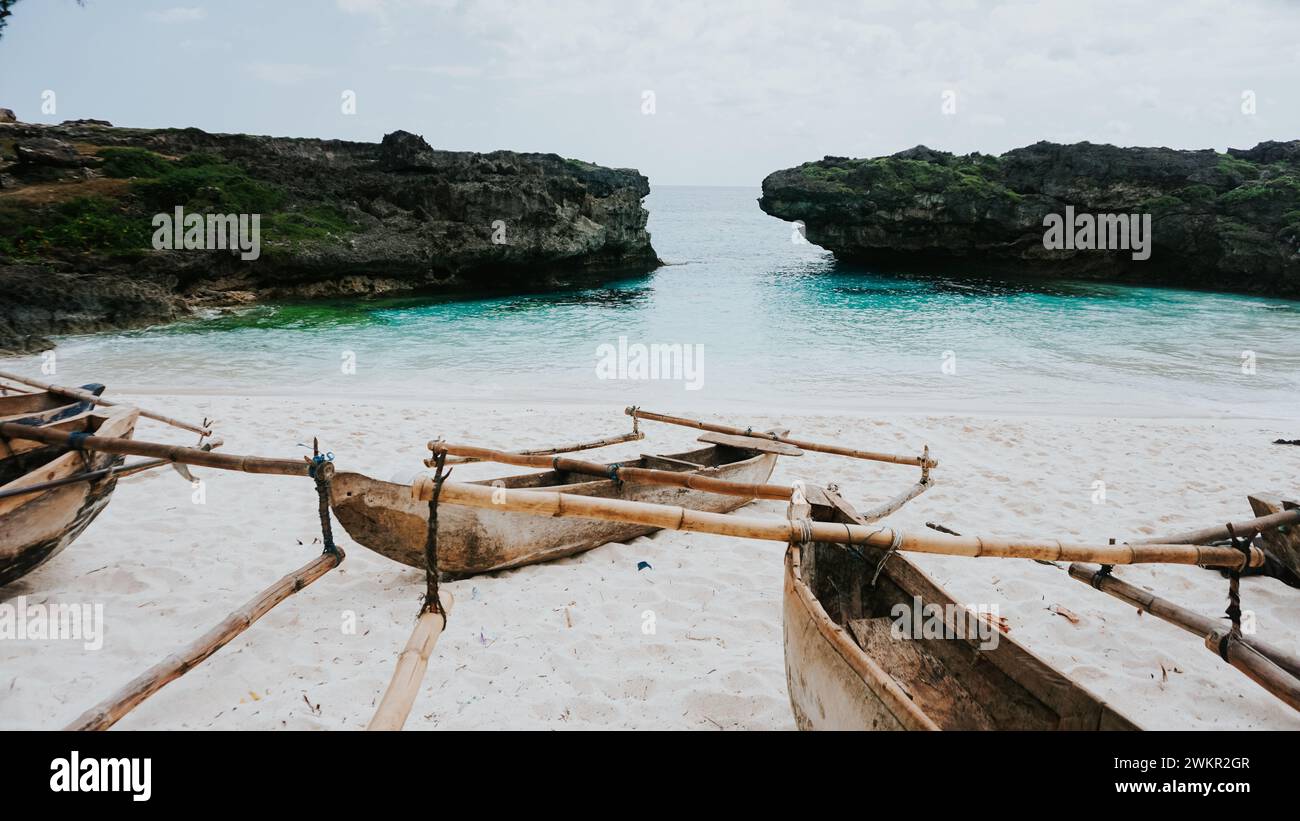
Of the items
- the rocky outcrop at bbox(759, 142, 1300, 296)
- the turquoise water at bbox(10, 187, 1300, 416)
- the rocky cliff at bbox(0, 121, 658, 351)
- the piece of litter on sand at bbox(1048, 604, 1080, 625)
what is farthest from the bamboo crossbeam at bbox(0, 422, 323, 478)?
the rocky outcrop at bbox(759, 142, 1300, 296)

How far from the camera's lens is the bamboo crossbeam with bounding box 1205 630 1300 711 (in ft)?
9.46

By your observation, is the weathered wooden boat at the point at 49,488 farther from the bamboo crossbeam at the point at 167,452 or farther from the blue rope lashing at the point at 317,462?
the blue rope lashing at the point at 317,462

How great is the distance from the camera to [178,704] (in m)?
3.39

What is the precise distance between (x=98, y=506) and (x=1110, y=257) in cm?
4038

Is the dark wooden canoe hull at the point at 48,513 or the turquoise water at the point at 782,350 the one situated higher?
the turquoise water at the point at 782,350

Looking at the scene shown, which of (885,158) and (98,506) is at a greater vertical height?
(885,158)

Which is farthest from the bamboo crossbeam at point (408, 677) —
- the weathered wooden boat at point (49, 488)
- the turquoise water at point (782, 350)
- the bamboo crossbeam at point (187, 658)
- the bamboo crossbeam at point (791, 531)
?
the turquoise water at point (782, 350)

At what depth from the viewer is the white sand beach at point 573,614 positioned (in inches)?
137

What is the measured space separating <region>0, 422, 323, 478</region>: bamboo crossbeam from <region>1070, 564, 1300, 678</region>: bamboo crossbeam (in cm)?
466

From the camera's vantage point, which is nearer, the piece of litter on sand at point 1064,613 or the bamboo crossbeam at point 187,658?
the bamboo crossbeam at point 187,658

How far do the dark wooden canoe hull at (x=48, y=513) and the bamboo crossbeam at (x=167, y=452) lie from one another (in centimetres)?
17
